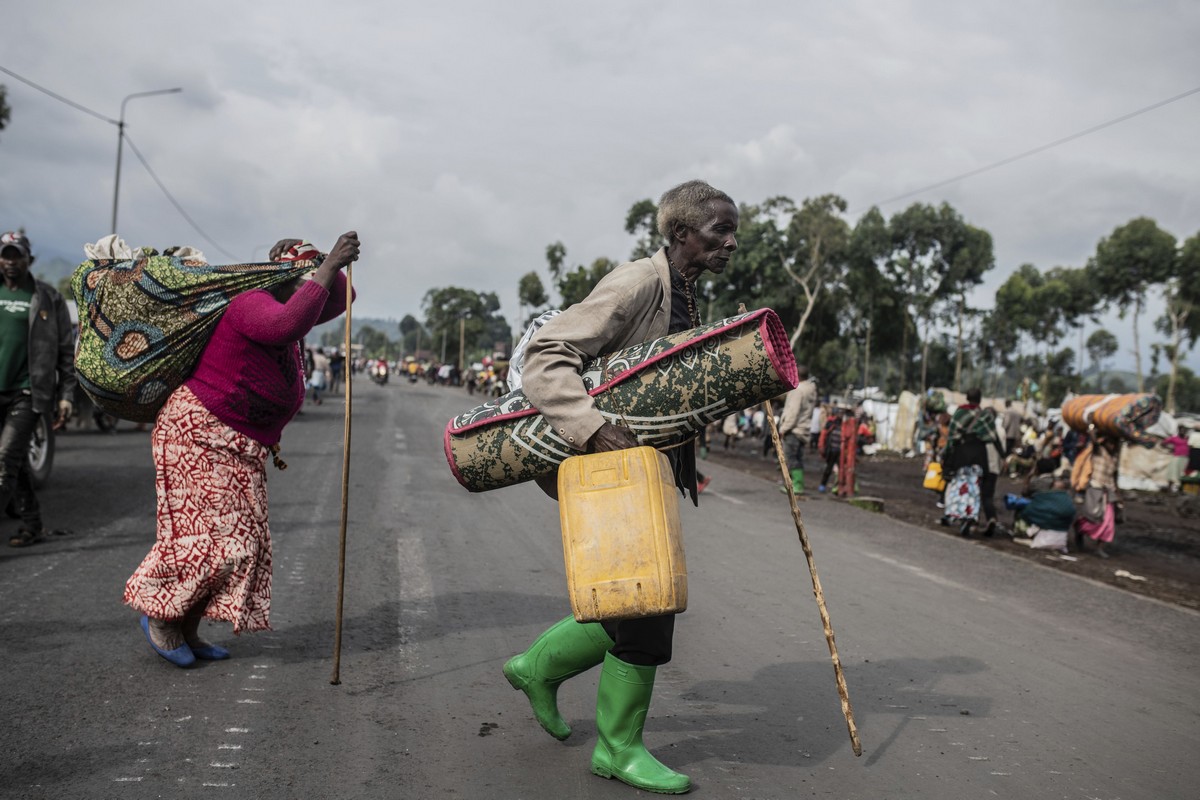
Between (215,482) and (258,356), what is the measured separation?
55 centimetres

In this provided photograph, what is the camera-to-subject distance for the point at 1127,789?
3486 millimetres

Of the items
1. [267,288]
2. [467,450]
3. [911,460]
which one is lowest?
[911,460]

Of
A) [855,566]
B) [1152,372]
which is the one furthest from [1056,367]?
[855,566]

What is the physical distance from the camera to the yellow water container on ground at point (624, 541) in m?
2.77

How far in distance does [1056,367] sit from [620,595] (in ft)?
255

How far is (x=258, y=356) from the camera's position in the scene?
13.6 feet

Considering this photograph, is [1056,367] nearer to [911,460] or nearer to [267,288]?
[911,460]

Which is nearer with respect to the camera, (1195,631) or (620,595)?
(620,595)

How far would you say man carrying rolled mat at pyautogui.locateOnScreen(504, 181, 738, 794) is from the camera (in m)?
2.95

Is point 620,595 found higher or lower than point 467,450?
lower

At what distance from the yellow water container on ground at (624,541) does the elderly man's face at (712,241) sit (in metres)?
0.74

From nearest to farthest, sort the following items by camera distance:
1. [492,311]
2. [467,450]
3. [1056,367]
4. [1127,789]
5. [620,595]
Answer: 1. [620,595]
2. [467,450]
3. [1127,789]
4. [1056,367]
5. [492,311]

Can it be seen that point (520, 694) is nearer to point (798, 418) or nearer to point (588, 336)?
point (588, 336)

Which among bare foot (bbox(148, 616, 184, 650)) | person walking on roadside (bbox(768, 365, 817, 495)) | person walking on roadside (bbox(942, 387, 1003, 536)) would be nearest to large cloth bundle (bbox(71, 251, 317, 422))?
bare foot (bbox(148, 616, 184, 650))
